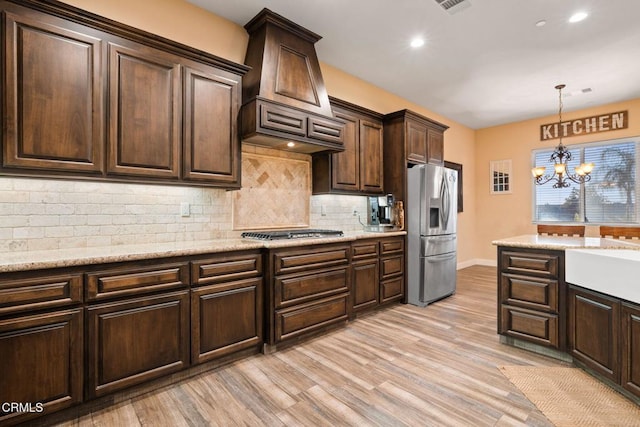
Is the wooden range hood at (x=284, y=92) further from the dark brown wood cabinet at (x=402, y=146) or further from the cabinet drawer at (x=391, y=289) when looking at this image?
the cabinet drawer at (x=391, y=289)

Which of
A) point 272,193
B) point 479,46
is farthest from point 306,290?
point 479,46

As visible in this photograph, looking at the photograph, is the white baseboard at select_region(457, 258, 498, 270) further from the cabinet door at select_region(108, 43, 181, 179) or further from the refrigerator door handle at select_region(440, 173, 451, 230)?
the cabinet door at select_region(108, 43, 181, 179)

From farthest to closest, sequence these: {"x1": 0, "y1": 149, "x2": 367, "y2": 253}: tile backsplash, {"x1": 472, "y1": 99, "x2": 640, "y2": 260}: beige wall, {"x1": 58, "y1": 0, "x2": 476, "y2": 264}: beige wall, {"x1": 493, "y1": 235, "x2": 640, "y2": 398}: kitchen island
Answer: {"x1": 472, "y1": 99, "x2": 640, "y2": 260}: beige wall
{"x1": 58, "y1": 0, "x2": 476, "y2": 264}: beige wall
{"x1": 0, "y1": 149, "x2": 367, "y2": 253}: tile backsplash
{"x1": 493, "y1": 235, "x2": 640, "y2": 398}: kitchen island

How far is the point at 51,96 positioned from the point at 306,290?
230 cm

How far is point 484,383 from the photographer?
7.26 ft

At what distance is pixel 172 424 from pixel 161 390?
42 cm

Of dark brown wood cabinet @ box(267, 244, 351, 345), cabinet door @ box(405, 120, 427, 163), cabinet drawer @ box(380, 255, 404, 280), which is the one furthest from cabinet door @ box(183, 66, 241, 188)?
cabinet door @ box(405, 120, 427, 163)

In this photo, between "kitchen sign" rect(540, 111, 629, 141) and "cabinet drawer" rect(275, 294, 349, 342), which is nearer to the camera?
"cabinet drawer" rect(275, 294, 349, 342)

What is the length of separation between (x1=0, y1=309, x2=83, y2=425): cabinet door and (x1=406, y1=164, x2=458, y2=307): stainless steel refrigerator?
11.4 ft

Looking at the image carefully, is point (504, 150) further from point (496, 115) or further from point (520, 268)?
point (520, 268)

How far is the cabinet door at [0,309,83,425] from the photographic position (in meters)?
1.63

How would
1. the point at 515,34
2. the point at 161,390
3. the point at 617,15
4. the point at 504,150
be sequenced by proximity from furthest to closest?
the point at 504,150 < the point at 515,34 < the point at 617,15 < the point at 161,390

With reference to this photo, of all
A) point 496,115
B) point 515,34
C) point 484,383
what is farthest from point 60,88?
point 496,115

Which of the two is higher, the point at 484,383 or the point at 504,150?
the point at 504,150
